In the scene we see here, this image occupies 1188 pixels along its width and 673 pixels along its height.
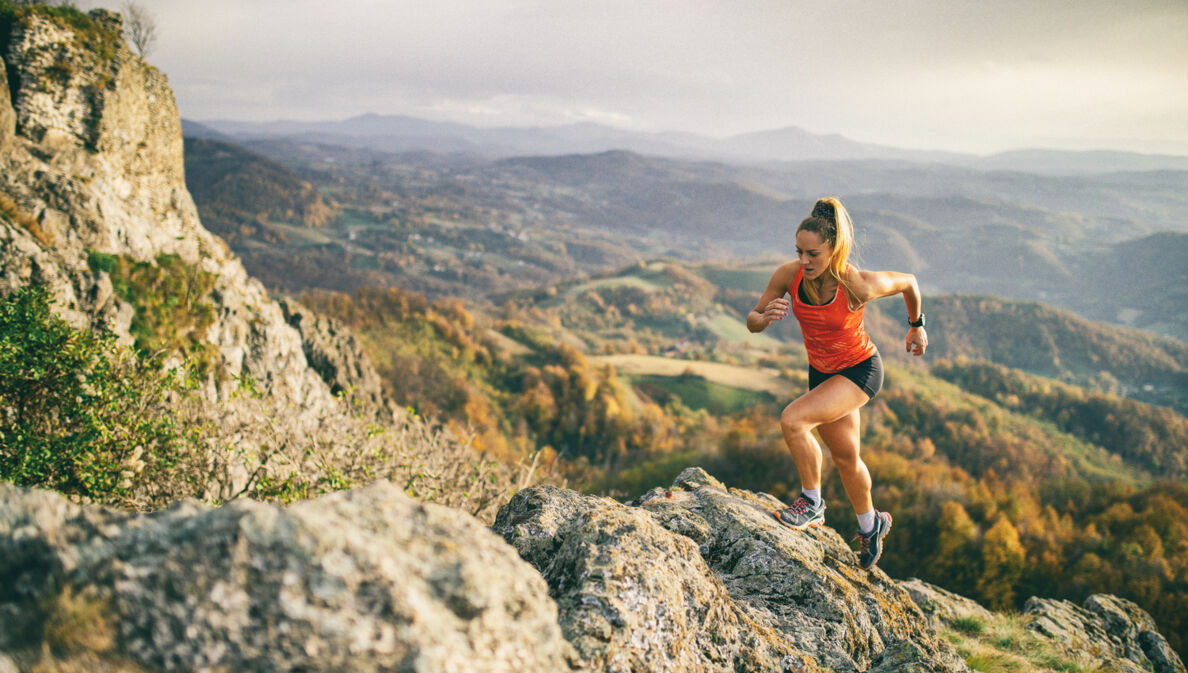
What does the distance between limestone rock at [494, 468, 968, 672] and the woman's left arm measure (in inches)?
109

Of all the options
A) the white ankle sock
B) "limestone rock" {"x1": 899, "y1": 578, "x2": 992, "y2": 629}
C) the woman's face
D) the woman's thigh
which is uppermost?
the woman's face

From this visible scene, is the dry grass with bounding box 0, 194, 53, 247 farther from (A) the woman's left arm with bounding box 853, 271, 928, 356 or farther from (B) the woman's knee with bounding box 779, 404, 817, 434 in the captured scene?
(A) the woman's left arm with bounding box 853, 271, 928, 356

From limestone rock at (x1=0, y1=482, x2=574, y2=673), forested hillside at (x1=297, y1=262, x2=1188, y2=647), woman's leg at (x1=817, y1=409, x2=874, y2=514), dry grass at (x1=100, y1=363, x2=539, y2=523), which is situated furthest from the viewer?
forested hillside at (x1=297, y1=262, x2=1188, y2=647)

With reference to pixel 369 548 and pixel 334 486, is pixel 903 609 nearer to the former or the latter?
pixel 369 548

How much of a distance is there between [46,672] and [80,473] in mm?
8754

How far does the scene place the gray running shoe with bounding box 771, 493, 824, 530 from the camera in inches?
271

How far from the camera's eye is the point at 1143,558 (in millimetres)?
47156

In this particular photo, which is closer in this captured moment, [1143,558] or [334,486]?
[334,486]

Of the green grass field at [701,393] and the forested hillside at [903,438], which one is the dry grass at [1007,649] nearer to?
the forested hillside at [903,438]

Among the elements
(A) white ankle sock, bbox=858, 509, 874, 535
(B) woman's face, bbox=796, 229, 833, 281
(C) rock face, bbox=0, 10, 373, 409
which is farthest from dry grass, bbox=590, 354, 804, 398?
(B) woman's face, bbox=796, 229, 833, 281

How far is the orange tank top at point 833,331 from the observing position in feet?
19.0

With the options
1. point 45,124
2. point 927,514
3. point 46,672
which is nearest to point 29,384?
point 46,672

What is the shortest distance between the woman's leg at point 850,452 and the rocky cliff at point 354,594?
2.26 meters

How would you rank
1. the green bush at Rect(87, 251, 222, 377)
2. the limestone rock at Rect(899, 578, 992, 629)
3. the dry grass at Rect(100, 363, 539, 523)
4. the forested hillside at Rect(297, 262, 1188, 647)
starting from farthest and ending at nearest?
1. the forested hillside at Rect(297, 262, 1188, 647)
2. the green bush at Rect(87, 251, 222, 377)
3. the dry grass at Rect(100, 363, 539, 523)
4. the limestone rock at Rect(899, 578, 992, 629)
